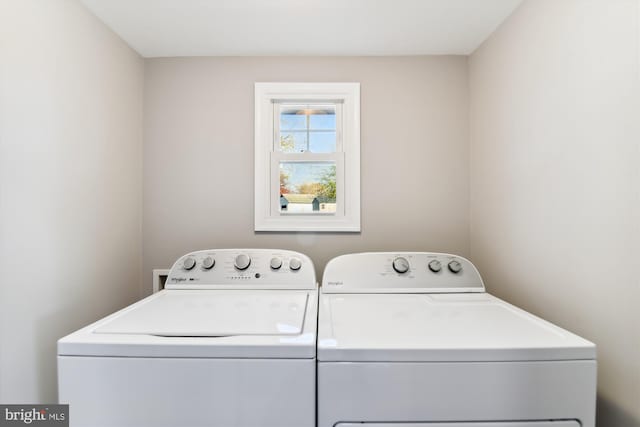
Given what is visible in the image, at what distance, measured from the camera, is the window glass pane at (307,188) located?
1.94 meters

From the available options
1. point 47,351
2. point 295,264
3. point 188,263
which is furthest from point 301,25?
point 47,351

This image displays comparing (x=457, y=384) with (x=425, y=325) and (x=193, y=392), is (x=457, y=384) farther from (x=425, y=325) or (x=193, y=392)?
(x=193, y=392)

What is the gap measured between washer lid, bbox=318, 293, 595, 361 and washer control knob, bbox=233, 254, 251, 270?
0.46 m

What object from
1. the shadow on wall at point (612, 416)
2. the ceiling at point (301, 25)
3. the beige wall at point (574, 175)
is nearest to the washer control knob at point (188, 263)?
the ceiling at point (301, 25)

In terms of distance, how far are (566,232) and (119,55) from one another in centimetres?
214

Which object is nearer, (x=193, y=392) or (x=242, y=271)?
(x=193, y=392)

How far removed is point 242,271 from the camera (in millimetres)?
1575

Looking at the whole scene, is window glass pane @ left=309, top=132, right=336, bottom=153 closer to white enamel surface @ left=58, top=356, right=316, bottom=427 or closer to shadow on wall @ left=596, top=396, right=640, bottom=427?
white enamel surface @ left=58, top=356, right=316, bottom=427

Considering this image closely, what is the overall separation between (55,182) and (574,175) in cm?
188

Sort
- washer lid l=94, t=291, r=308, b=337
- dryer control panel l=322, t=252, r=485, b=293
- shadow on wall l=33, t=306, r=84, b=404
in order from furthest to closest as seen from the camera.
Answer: dryer control panel l=322, t=252, r=485, b=293
shadow on wall l=33, t=306, r=84, b=404
washer lid l=94, t=291, r=308, b=337

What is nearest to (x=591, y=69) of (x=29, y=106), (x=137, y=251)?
(x=29, y=106)

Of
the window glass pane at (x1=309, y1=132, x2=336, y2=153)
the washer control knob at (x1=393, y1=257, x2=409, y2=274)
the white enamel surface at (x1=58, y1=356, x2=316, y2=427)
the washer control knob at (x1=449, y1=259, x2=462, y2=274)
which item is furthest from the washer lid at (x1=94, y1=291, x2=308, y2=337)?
the window glass pane at (x1=309, y1=132, x2=336, y2=153)

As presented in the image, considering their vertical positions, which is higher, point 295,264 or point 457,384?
point 295,264

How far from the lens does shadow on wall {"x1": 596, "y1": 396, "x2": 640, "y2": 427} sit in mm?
928
